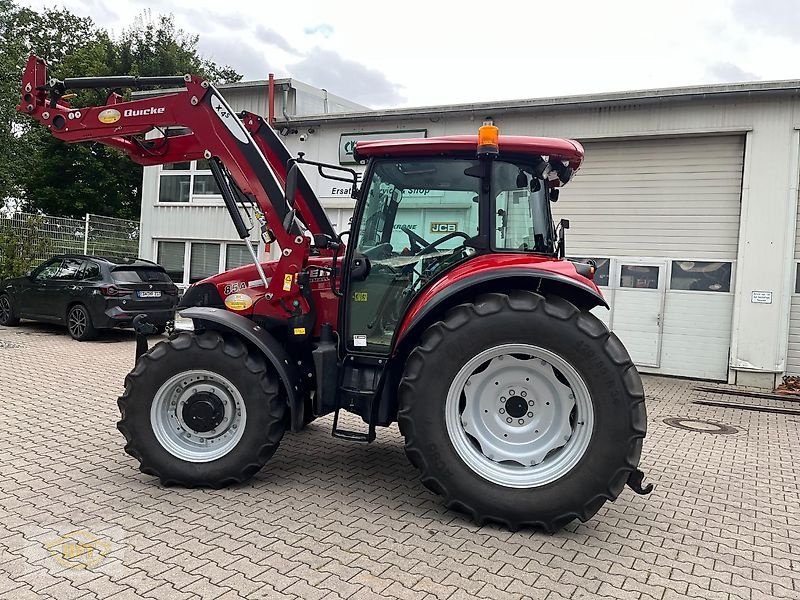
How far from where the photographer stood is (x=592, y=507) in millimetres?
3834

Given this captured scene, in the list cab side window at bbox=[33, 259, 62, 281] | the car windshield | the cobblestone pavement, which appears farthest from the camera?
cab side window at bbox=[33, 259, 62, 281]

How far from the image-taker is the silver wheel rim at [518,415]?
3.96 m

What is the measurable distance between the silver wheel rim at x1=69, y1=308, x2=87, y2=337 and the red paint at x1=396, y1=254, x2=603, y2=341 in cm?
1020

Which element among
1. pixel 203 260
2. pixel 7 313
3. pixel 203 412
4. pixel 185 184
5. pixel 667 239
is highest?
pixel 185 184

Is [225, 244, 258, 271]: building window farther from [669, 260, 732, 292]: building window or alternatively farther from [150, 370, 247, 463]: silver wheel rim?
[150, 370, 247, 463]: silver wheel rim

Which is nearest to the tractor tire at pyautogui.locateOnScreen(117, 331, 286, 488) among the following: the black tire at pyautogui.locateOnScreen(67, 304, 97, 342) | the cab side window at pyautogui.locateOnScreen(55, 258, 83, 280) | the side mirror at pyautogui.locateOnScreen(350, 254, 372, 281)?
the side mirror at pyautogui.locateOnScreen(350, 254, 372, 281)

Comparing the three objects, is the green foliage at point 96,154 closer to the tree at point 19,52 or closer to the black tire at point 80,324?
the tree at point 19,52

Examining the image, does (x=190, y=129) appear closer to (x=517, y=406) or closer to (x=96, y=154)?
(x=517, y=406)

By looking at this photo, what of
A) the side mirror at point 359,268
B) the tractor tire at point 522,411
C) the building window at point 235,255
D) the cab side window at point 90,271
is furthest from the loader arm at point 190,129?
the building window at point 235,255

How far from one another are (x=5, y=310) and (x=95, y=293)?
355 centimetres

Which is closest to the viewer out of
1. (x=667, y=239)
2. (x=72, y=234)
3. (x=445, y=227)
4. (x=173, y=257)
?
(x=445, y=227)

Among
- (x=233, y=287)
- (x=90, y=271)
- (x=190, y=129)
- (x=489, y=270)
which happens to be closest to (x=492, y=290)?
(x=489, y=270)

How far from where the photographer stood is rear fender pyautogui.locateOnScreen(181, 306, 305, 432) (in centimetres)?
450

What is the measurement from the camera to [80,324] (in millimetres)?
12586
